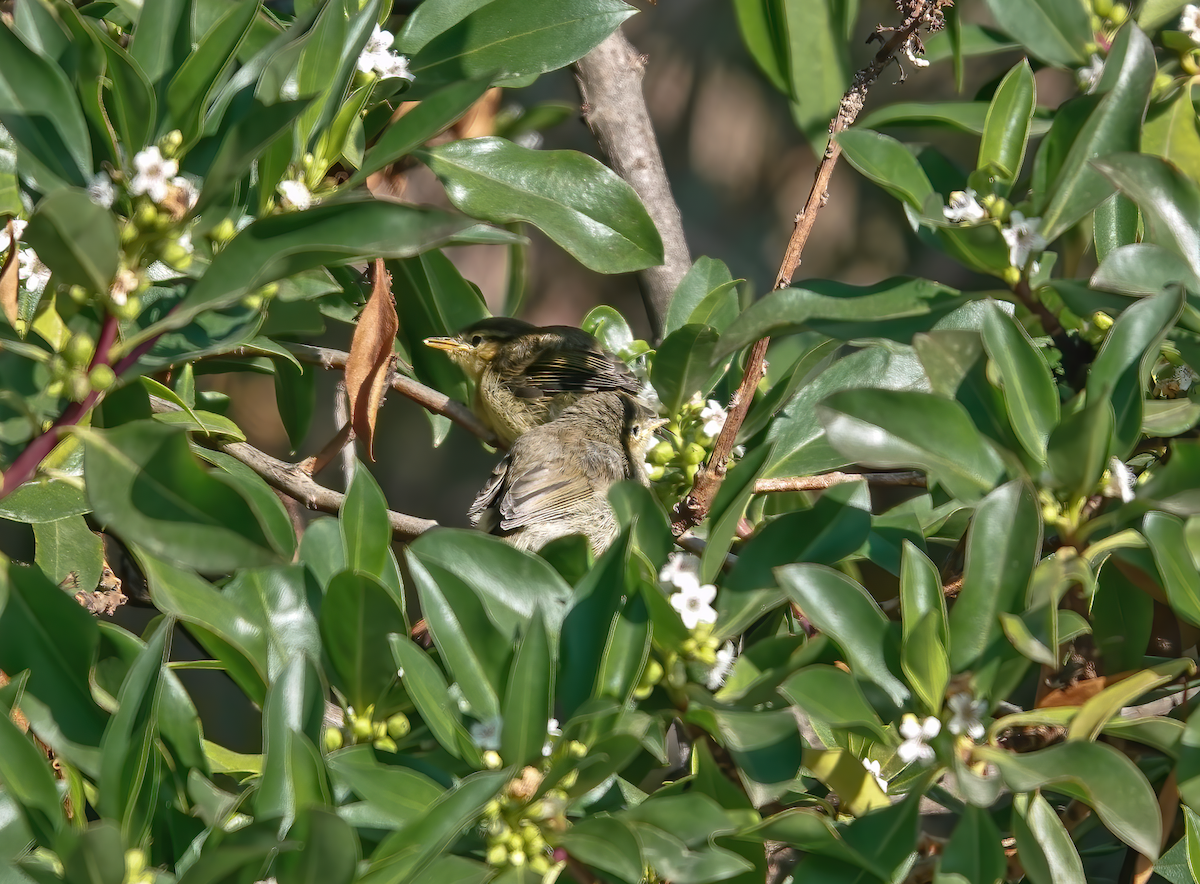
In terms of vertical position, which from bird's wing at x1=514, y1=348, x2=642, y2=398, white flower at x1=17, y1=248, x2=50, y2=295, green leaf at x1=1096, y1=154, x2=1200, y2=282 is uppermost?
green leaf at x1=1096, y1=154, x2=1200, y2=282

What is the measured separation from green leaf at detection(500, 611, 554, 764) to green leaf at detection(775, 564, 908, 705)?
274 millimetres

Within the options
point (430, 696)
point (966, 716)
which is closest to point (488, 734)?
point (430, 696)

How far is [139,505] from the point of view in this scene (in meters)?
1.19

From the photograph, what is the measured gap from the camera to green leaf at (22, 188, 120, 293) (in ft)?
3.62

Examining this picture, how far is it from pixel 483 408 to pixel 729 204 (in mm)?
4024

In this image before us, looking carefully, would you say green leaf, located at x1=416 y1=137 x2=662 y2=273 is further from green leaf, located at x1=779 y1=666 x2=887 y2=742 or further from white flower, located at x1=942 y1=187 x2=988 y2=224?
green leaf, located at x1=779 y1=666 x2=887 y2=742

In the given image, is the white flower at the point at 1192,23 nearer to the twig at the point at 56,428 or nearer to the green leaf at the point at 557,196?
the green leaf at the point at 557,196

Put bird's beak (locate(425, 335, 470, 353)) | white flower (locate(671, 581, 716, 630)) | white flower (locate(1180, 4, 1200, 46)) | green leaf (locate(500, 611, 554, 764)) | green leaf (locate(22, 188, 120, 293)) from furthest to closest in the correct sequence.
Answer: bird's beak (locate(425, 335, 470, 353))
white flower (locate(1180, 4, 1200, 46))
white flower (locate(671, 581, 716, 630))
green leaf (locate(500, 611, 554, 764))
green leaf (locate(22, 188, 120, 293))

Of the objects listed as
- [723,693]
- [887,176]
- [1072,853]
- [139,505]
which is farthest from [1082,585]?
[139,505]

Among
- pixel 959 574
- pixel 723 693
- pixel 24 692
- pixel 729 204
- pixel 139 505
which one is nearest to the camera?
pixel 139 505

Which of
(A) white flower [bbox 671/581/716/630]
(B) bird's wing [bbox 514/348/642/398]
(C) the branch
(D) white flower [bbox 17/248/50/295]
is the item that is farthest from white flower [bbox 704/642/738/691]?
(B) bird's wing [bbox 514/348/642/398]

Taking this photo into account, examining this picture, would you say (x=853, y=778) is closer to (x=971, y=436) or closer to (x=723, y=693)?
(x=723, y=693)

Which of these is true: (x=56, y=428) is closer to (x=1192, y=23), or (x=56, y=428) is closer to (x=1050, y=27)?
(x=1050, y=27)

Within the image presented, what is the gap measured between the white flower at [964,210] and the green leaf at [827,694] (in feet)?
2.27
